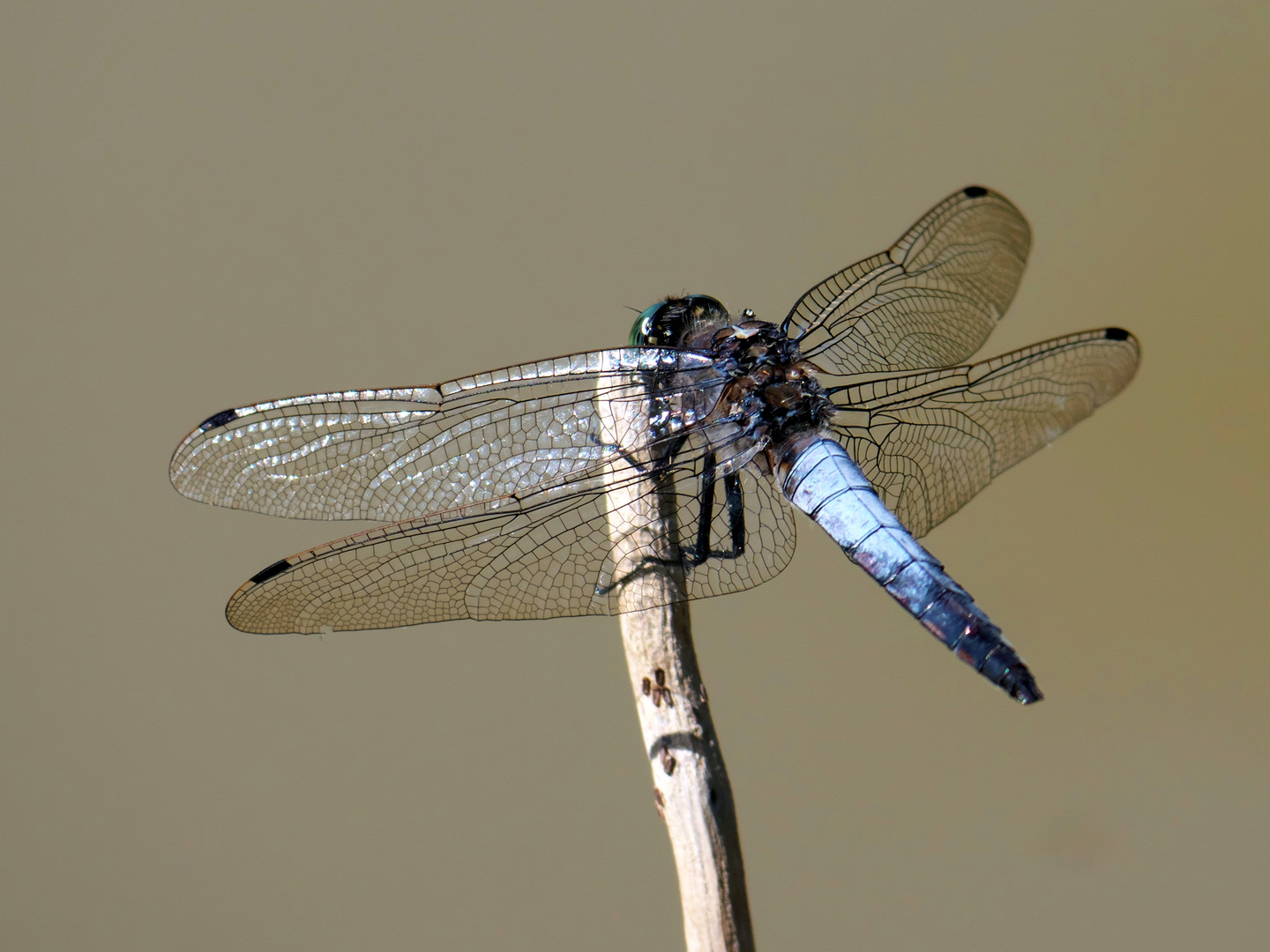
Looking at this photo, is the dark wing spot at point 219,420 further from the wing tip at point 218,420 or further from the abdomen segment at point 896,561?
the abdomen segment at point 896,561

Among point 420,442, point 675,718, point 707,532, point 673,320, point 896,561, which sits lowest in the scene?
point 675,718

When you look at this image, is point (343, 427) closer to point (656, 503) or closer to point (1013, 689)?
point (656, 503)

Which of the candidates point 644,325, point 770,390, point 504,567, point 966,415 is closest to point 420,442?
point 504,567

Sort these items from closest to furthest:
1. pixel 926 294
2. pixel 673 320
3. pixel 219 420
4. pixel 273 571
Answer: pixel 273 571 < pixel 219 420 < pixel 673 320 < pixel 926 294

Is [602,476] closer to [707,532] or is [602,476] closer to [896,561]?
[707,532]

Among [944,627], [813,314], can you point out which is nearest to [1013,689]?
[944,627]

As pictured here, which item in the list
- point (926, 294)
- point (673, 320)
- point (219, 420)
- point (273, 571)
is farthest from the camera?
point (926, 294)

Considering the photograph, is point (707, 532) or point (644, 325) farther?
point (644, 325)
